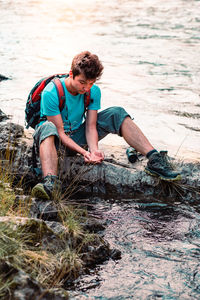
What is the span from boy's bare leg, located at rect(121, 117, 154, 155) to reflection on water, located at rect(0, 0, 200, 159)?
3.39ft

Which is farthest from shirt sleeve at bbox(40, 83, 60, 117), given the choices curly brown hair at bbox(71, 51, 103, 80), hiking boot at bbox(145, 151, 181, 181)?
hiking boot at bbox(145, 151, 181, 181)

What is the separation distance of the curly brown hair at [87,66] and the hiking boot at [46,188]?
1.27 meters

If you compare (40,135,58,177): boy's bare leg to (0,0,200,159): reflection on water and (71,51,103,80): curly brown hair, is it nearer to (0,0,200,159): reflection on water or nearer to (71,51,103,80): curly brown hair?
(71,51,103,80): curly brown hair

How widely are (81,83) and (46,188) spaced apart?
1348 millimetres

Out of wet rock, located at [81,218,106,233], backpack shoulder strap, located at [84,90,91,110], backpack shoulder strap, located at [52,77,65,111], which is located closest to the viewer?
wet rock, located at [81,218,106,233]

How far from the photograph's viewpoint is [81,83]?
5.38 meters

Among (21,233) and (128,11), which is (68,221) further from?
(128,11)

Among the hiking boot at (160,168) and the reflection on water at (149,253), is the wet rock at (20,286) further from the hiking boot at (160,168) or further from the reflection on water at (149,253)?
the hiking boot at (160,168)

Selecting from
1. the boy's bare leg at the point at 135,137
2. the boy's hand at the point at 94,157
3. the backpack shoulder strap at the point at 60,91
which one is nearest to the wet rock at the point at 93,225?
the boy's hand at the point at 94,157

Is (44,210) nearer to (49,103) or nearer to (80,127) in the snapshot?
(49,103)

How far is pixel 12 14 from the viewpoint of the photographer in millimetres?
25688

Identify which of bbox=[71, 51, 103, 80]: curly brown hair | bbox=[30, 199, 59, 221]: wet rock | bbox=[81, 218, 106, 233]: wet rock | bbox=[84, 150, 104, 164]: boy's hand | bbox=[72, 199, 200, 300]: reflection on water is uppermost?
bbox=[71, 51, 103, 80]: curly brown hair

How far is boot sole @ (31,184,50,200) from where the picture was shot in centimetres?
480

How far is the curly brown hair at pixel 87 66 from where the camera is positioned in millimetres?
5285
